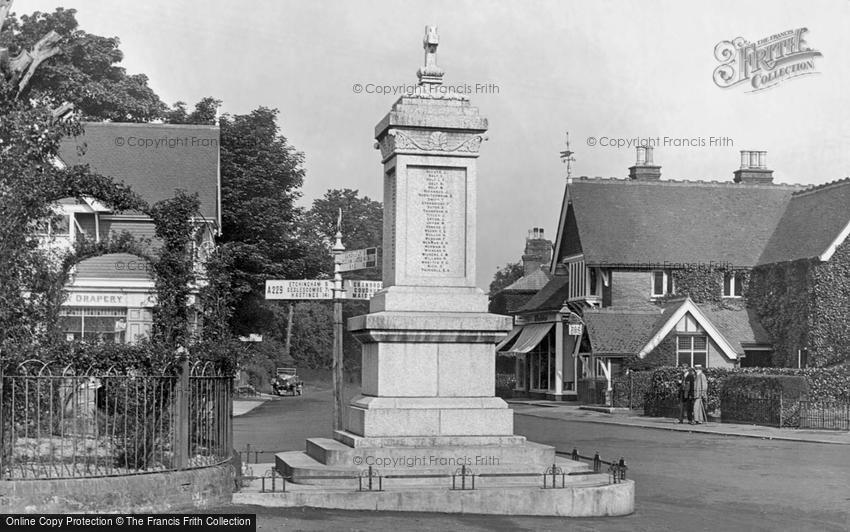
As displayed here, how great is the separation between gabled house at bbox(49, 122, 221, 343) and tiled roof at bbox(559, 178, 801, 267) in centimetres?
1763

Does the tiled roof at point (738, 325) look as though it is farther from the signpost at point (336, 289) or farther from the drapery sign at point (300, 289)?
the drapery sign at point (300, 289)

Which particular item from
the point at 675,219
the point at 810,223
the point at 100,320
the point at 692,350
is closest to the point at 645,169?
the point at 675,219

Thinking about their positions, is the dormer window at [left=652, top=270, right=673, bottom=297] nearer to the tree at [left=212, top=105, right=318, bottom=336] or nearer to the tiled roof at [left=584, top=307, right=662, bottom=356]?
the tiled roof at [left=584, top=307, right=662, bottom=356]

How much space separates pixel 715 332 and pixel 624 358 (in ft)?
12.9

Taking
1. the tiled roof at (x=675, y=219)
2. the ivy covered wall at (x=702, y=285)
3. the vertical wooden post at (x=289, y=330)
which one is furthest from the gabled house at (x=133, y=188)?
the vertical wooden post at (x=289, y=330)

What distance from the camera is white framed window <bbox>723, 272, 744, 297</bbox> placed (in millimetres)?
51031

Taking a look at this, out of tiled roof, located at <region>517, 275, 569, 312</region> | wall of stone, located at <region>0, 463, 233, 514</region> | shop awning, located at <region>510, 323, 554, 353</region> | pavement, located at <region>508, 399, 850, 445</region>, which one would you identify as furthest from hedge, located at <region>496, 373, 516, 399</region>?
wall of stone, located at <region>0, 463, 233, 514</region>

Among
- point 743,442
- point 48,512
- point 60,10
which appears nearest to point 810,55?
point 743,442

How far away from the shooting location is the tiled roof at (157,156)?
44.9 meters

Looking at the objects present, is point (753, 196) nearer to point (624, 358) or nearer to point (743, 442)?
point (624, 358)

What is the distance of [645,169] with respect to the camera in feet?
185

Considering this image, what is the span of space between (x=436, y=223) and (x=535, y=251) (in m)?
57.5

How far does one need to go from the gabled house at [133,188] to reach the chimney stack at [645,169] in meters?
21.9

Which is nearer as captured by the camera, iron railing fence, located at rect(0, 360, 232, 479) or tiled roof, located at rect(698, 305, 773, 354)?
iron railing fence, located at rect(0, 360, 232, 479)
